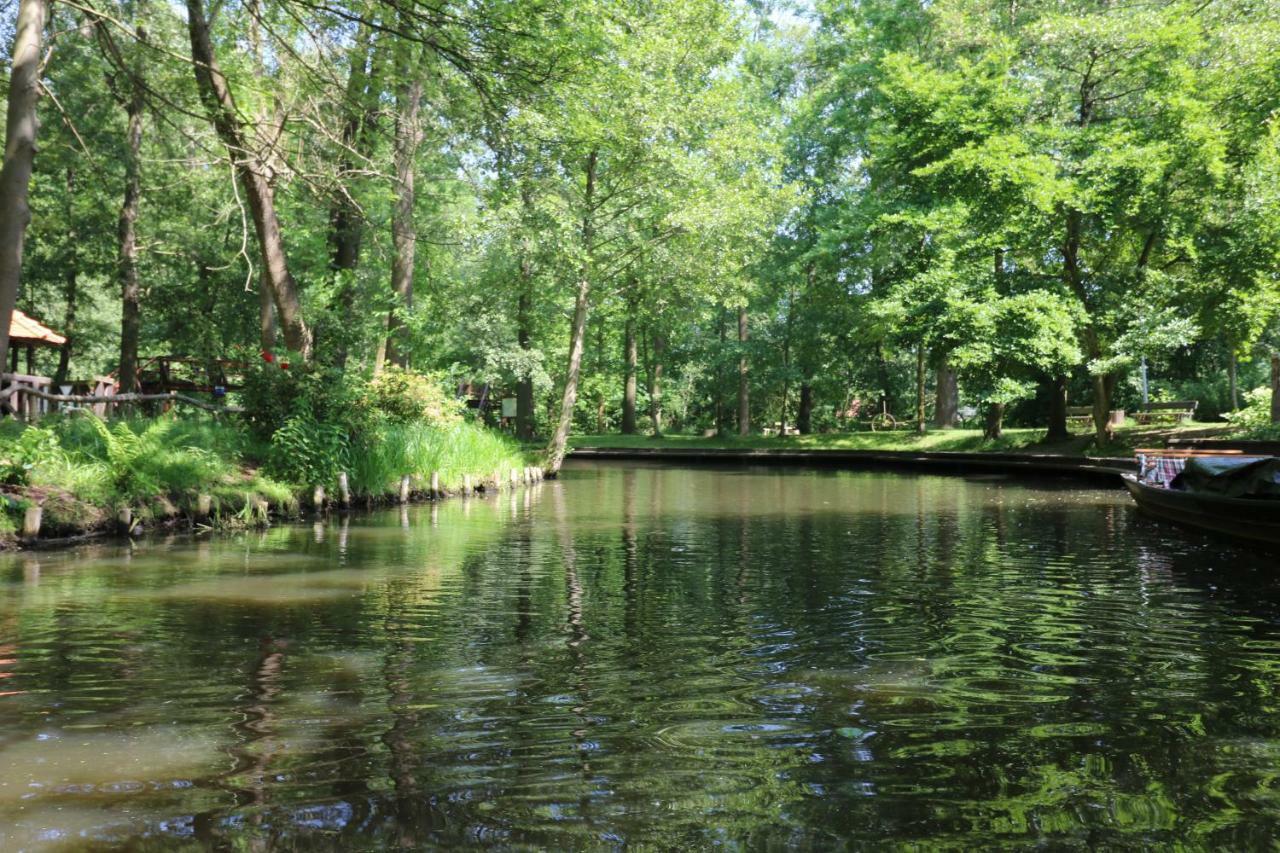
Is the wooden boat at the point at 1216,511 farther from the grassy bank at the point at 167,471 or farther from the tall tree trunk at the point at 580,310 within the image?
the tall tree trunk at the point at 580,310

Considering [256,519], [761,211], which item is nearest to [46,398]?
[256,519]

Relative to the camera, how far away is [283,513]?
15.4m

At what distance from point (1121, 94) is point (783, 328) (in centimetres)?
1683

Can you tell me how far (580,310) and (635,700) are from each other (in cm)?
2324

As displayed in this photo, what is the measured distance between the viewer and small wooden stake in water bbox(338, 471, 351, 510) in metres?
16.7

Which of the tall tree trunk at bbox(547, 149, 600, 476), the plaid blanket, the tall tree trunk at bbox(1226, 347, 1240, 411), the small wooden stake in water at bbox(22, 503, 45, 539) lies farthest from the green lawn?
the small wooden stake in water at bbox(22, 503, 45, 539)

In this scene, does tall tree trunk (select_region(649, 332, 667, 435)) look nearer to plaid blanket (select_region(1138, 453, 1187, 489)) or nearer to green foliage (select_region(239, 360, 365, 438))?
green foliage (select_region(239, 360, 365, 438))

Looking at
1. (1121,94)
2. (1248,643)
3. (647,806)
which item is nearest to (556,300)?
(1121,94)

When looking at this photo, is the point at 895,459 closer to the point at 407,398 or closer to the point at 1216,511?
the point at 407,398

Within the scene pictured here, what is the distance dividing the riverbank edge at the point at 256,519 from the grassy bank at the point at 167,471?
0.03 metres

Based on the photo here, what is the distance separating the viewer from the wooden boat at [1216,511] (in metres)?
11.8

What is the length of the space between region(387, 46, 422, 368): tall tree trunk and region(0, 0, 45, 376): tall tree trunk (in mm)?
5648

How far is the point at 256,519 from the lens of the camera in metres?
14.5

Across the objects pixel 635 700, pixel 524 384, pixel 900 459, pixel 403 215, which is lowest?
pixel 635 700
